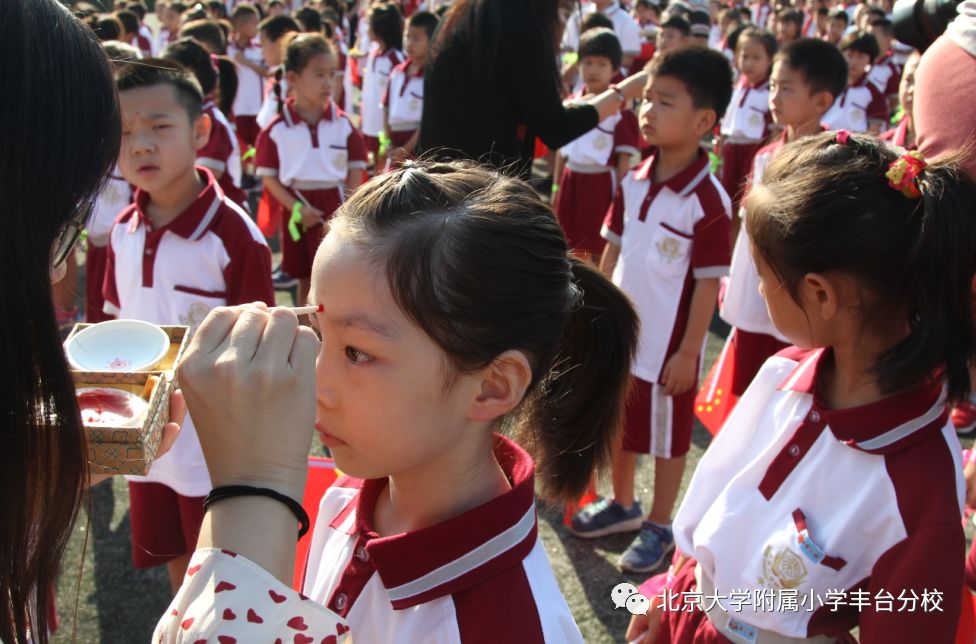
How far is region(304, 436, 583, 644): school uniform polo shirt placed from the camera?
1.12 metres

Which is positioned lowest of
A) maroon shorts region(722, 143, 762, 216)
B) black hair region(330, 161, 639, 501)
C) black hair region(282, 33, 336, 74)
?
maroon shorts region(722, 143, 762, 216)

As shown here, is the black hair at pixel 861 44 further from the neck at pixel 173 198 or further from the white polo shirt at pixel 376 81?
the neck at pixel 173 198

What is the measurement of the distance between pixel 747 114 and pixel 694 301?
3907mm

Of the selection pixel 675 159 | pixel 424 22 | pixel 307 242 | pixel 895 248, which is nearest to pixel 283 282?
pixel 307 242

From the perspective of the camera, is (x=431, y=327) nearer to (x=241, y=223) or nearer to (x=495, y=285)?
(x=495, y=285)

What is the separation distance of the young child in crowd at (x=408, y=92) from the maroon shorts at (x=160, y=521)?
4.41 metres

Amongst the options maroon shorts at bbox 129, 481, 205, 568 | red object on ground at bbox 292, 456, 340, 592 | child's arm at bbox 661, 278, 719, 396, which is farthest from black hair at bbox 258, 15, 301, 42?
red object on ground at bbox 292, 456, 340, 592

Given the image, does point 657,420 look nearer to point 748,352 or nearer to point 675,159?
point 748,352

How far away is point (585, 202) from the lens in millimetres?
5266

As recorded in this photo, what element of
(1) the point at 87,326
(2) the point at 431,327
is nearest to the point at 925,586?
(2) the point at 431,327

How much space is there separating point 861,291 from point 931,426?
0.25 metres

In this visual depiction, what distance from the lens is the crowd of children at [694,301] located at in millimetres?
1253

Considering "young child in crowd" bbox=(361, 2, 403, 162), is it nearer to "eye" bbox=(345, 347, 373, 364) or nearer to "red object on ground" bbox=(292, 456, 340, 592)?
"red object on ground" bbox=(292, 456, 340, 592)

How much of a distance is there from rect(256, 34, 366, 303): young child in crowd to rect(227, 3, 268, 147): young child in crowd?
3051mm
